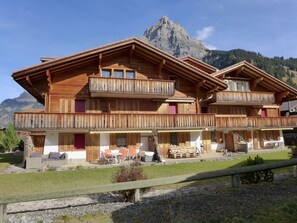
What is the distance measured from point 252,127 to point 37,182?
22.9 meters

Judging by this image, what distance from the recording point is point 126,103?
23.6 metres

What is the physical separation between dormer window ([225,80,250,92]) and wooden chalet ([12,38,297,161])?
169 cm

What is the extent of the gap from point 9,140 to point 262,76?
35.3 metres

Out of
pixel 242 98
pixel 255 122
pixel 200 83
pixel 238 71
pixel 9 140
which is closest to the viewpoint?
pixel 200 83

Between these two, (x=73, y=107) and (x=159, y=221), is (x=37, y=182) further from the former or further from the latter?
(x=73, y=107)

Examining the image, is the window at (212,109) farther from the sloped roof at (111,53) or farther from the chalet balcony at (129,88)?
the chalet balcony at (129,88)

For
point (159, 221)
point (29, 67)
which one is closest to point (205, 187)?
point (159, 221)

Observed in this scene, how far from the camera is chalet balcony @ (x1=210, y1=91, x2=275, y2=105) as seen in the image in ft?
89.7

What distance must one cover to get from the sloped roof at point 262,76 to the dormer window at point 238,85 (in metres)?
1.18

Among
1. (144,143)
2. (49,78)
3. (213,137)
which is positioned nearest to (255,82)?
(213,137)

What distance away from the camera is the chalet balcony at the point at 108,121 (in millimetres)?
19188

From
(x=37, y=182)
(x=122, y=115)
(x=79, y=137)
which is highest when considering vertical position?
(x=122, y=115)

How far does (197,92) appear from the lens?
26.2m

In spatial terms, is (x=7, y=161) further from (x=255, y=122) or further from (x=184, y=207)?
(x=255, y=122)
